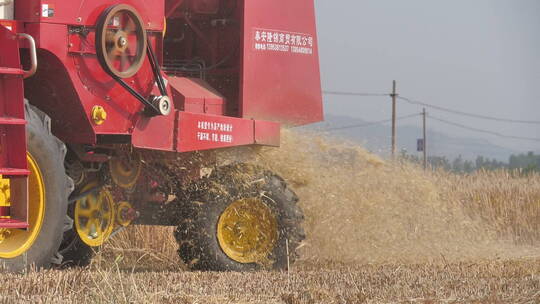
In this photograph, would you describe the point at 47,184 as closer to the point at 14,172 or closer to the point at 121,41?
the point at 14,172

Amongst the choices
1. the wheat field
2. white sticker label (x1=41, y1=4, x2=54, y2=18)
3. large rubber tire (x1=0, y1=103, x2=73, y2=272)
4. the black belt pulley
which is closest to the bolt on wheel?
the black belt pulley

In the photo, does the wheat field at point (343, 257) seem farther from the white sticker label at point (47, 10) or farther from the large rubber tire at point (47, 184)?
the white sticker label at point (47, 10)

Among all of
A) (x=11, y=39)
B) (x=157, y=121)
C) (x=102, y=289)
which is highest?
(x=11, y=39)

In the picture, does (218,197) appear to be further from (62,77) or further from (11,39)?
(11,39)

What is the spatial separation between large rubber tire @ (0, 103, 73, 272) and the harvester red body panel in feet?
1.06

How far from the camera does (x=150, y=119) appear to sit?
721 centimetres

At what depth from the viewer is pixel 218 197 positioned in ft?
25.1

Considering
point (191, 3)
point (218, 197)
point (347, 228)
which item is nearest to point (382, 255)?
point (347, 228)

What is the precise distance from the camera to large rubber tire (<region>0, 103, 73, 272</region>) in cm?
613

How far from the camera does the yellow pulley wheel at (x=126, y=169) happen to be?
7.43 m

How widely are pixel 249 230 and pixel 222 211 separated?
0.31 meters

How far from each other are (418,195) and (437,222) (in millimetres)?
423

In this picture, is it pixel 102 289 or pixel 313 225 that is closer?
pixel 102 289

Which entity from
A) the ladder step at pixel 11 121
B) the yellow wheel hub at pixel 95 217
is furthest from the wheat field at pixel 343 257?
the ladder step at pixel 11 121
